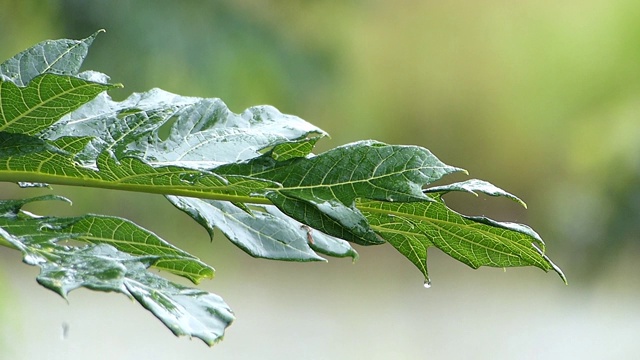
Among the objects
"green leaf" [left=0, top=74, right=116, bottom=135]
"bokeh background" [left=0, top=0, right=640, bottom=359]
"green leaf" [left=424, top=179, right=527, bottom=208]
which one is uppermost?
"green leaf" [left=0, top=74, right=116, bottom=135]

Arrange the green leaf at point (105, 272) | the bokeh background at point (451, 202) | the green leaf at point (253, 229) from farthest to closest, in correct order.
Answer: the bokeh background at point (451, 202), the green leaf at point (253, 229), the green leaf at point (105, 272)

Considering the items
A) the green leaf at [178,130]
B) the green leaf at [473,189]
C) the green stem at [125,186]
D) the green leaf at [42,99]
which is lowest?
the green stem at [125,186]

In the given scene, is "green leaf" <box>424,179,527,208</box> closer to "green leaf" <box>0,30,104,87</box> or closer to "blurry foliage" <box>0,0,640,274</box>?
"green leaf" <box>0,30,104,87</box>

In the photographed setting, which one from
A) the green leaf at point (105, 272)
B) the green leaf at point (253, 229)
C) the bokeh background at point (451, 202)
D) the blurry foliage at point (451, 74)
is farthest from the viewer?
the bokeh background at point (451, 202)

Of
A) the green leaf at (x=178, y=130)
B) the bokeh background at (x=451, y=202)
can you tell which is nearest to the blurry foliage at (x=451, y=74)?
the bokeh background at (x=451, y=202)

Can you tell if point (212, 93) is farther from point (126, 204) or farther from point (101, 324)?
point (101, 324)

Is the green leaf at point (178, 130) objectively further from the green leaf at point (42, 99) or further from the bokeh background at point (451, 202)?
the bokeh background at point (451, 202)

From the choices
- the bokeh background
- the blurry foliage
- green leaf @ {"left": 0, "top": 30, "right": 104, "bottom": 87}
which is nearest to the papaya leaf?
green leaf @ {"left": 0, "top": 30, "right": 104, "bottom": 87}
